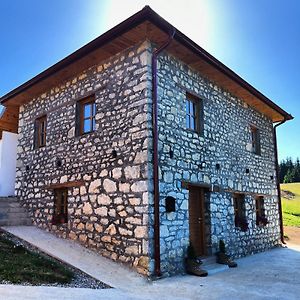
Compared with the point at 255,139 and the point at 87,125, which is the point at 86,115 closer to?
the point at 87,125

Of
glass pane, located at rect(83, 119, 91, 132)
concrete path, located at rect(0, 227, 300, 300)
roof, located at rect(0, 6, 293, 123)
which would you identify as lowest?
concrete path, located at rect(0, 227, 300, 300)

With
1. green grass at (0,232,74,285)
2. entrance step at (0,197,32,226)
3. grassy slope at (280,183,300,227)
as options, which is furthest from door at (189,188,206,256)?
grassy slope at (280,183,300,227)

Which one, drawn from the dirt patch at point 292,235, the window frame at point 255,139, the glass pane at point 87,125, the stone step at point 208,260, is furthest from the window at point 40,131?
the dirt patch at point 292,235

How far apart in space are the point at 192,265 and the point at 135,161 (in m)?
2.40

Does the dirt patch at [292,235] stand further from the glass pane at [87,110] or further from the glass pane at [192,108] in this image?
the glass pane at [87,110]

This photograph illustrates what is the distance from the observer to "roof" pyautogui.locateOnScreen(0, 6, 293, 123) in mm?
6430

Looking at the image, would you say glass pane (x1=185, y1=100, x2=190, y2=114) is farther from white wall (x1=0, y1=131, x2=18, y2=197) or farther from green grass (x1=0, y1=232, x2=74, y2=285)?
white wall (x1=0, y1=131, x2=18, y2=197)

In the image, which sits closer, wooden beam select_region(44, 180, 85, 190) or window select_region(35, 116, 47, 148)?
wooden beam select_region(44, 180, 85, 190)

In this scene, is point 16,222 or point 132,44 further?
point 16,222

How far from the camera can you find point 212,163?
828 cm

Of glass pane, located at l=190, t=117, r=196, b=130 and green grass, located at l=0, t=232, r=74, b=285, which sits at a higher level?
glass pane, located at l=190, t=117, r=196, b=130

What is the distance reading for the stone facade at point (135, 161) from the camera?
21.4 ft

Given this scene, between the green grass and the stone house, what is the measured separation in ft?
4.03

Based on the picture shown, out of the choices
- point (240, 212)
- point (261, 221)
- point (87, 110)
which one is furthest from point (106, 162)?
point (261, 221)
